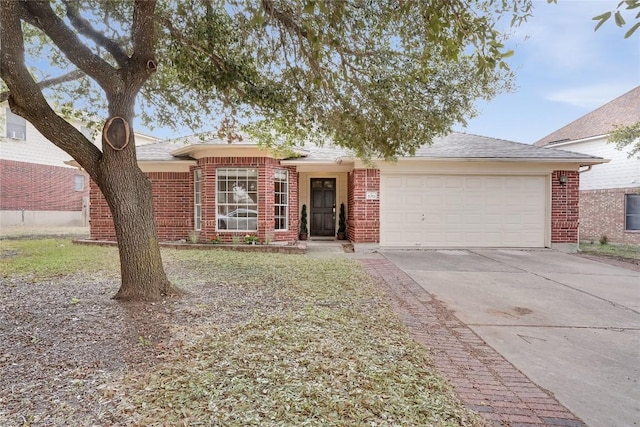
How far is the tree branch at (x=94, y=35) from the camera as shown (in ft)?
16.7

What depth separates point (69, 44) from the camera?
4711 mm

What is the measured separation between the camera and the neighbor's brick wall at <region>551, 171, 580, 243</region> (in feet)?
37.3

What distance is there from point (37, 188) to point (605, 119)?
28.8 metres

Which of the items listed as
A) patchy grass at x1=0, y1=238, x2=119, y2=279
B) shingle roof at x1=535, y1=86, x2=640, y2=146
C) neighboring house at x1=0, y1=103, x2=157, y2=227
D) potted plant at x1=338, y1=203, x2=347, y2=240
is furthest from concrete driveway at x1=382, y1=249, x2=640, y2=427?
neighboring house at x1=0, y1=103, x2=157, y2=227

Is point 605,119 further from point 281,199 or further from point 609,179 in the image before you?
point 281,199

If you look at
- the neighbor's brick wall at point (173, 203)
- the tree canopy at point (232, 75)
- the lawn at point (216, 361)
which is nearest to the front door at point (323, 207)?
the neighbor's brick wall at point (173, 203)

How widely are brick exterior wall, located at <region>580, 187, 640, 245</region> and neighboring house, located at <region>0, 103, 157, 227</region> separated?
1023 inches

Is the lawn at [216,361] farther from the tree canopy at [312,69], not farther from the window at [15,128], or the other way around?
the window at [15,128]

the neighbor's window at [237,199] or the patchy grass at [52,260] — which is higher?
the neighbor's window at [237,199]

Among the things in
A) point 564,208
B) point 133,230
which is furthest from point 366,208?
point 133,230

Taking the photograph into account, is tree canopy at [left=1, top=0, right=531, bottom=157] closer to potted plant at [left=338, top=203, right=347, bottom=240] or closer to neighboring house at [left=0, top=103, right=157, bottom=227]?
potted plant at [left=338, top=203, right=347, bottom=240]

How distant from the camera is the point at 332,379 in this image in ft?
9.14

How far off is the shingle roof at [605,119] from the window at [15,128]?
1072 inches

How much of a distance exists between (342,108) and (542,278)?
508 cm
